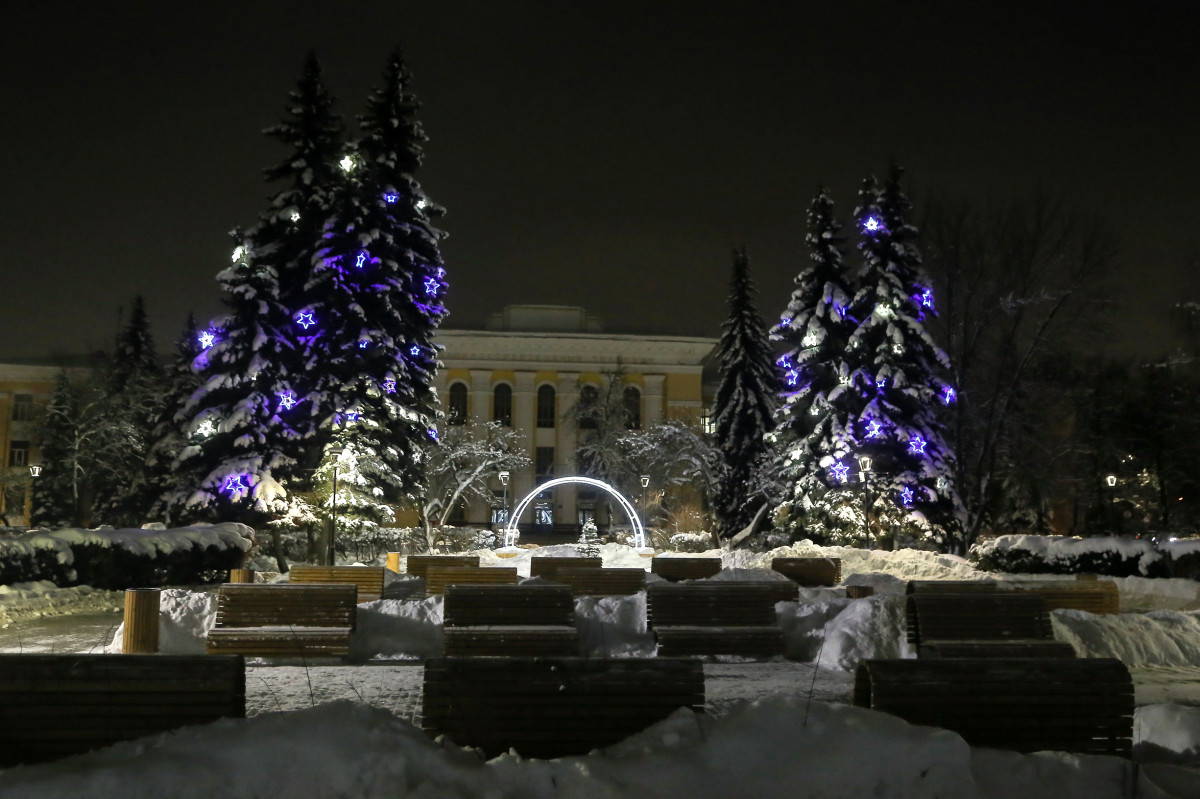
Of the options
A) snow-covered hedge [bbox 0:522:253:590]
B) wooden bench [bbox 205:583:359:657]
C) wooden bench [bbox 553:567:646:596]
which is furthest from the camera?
snow-covered hedge [bbox 0:522:253:590]

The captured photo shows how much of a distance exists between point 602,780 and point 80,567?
1861 cm

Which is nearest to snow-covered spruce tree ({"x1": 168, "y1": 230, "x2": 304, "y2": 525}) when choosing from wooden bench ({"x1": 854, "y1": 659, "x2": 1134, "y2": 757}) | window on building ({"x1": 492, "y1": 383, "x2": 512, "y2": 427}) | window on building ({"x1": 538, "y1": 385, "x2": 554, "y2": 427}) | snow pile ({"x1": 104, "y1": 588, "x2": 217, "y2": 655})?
snow pile ({"x1": 104, "y1": 588, "x2": 217, "y2": 655})

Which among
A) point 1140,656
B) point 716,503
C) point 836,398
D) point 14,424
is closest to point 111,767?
point 1140,656

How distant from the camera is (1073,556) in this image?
77.2 ft

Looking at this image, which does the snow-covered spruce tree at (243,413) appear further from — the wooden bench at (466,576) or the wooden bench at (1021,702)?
the wooden bench at (1021,702)

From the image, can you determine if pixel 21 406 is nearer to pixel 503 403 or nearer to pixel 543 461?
pixel 503 403

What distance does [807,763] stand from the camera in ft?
17.7

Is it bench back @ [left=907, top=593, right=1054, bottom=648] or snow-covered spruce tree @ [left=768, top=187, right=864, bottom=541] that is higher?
snow-covered spruce tree @ [left=768, top=187, right=864, bottom=541]

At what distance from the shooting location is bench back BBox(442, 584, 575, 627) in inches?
438

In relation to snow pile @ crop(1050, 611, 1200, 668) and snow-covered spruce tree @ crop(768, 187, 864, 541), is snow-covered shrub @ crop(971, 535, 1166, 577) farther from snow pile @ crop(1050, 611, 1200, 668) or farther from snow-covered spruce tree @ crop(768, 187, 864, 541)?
snow pile @ crop(1050, 611, 1200, 668)

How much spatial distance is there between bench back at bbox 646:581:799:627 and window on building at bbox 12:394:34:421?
65226 millimetres

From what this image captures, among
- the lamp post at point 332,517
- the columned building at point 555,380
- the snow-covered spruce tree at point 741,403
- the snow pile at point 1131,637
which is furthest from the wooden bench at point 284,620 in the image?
the columned building at point 555,380

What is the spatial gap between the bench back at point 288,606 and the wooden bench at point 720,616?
11.4 ft

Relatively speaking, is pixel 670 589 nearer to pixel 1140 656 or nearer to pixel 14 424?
pixel 1140 656
